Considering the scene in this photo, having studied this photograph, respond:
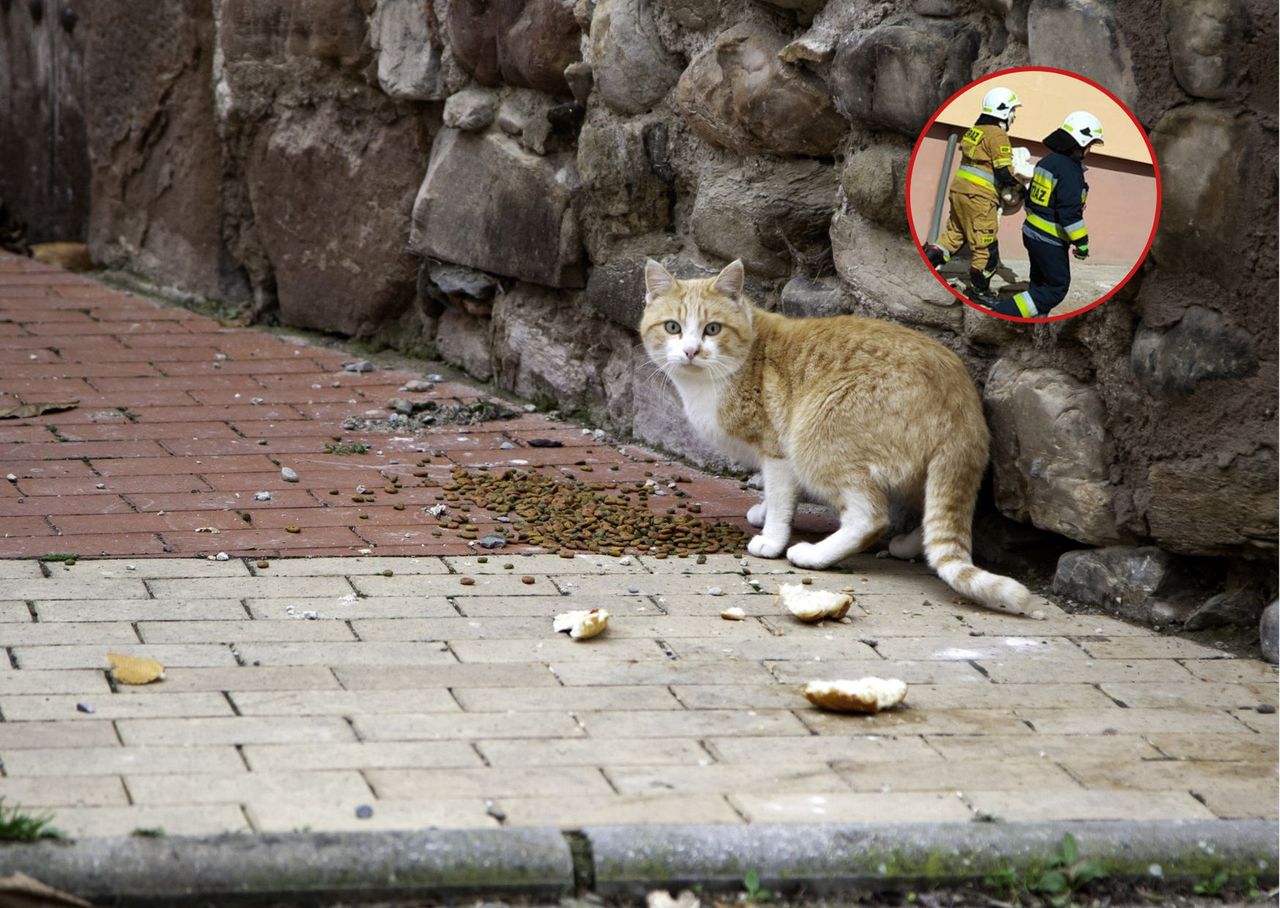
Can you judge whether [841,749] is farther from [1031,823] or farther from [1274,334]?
[1274,334]

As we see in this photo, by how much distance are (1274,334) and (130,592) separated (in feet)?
9.01

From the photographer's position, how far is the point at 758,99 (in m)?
4.84

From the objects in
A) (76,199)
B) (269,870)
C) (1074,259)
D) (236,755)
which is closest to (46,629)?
(236,755)

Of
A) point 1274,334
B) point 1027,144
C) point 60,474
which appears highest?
point 1027,144

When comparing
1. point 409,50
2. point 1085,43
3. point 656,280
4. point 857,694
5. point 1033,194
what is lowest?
point 857,694

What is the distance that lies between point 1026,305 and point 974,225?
256mm

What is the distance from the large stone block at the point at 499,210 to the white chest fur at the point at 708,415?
110cm

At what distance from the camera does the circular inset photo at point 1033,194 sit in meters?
3.82

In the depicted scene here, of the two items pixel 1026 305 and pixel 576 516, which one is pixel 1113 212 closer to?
pixel 1026 305

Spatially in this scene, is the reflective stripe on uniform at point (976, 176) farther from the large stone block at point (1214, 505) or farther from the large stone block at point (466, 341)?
the large stone block at point (466, 341)

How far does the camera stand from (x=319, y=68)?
6.75 metres

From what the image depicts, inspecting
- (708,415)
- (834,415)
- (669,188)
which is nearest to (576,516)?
(708,415)

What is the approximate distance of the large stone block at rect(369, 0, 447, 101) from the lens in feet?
20.7

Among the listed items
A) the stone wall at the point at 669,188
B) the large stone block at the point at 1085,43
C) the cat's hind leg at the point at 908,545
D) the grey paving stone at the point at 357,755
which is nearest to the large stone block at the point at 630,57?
the stone wall at the point at 669,188
